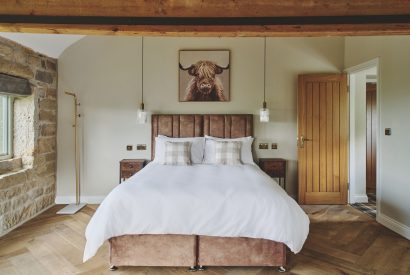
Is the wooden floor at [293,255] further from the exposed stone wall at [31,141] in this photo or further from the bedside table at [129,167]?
the bedside table at [129,167]

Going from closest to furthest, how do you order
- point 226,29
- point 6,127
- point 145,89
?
point 226,29 < point 6,127 < point 145,89

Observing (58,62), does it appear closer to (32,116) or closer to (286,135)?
(32,116)

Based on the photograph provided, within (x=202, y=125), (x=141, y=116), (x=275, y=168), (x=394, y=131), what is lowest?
(x=275, y=168)

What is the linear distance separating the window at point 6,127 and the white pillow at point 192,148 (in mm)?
1985

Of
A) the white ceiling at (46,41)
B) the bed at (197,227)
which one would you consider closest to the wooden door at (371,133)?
the bed at (197,227)

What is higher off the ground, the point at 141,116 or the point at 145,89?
the point at 145,89

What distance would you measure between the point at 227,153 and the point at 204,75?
1435 mm

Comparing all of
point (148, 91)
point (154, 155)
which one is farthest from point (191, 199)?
point (148, 91)

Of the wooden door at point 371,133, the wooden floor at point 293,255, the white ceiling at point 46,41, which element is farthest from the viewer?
the wooden door at point 371,133

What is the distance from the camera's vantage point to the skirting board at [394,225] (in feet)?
10.1

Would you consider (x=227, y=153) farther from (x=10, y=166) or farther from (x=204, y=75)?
(x=10, y=166)

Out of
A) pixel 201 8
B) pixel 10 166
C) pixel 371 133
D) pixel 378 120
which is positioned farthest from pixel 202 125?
pixel 371 133

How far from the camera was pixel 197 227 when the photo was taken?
88.3 inches

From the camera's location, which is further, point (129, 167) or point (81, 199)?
point (81, 199)
